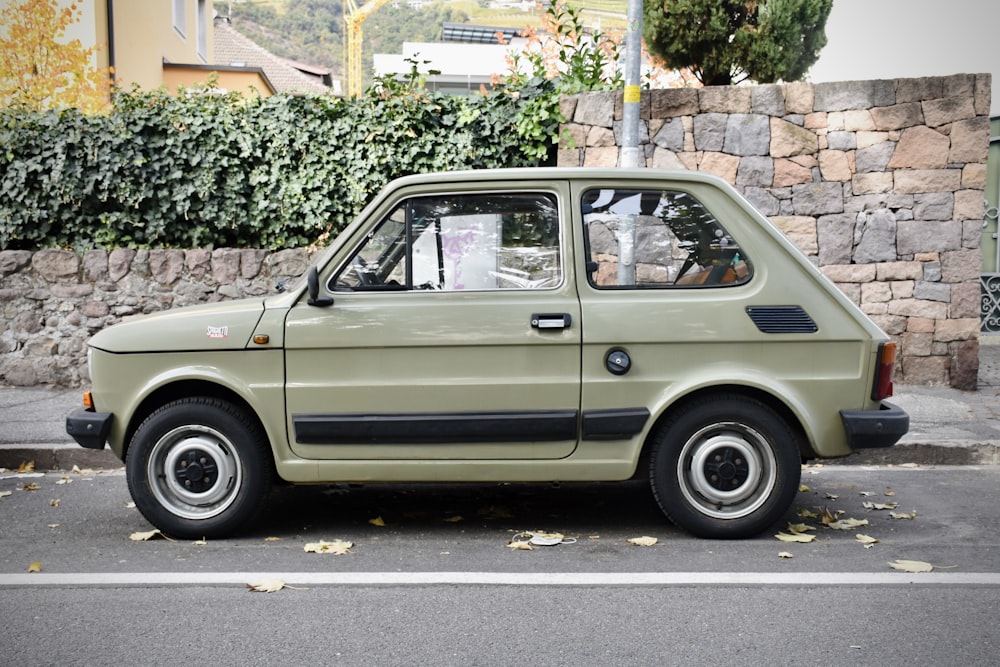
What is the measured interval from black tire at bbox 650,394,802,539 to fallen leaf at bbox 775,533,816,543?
6.4 inches

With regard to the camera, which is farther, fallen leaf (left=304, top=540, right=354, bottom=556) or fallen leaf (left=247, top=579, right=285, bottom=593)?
fallen leaf (left=304, top=540, right=354, bottom=556)

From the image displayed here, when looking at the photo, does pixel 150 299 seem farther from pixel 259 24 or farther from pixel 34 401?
pixel 259 24

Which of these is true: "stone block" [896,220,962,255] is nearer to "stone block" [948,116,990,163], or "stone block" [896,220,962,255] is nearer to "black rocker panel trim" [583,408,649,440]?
"stone block" [948,116,990,163]

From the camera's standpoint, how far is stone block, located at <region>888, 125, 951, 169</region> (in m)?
9.52

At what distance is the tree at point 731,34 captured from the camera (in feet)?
36.1

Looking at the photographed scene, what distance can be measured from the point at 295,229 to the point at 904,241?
20.4ft

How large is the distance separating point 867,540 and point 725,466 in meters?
0.88

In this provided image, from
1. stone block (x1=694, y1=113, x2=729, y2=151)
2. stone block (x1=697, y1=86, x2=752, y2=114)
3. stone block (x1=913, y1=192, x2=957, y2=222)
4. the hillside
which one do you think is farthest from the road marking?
the hillside

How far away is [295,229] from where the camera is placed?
34.1 ft

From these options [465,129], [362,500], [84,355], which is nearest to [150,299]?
[84,355]

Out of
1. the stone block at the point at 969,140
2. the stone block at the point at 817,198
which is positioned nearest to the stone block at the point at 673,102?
the stone block at the point at 817,198

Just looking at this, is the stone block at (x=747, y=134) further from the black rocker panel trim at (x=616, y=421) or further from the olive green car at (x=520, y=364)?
the black rocker panel trim at (x=616, y=421)

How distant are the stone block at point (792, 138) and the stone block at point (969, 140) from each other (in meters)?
1.28

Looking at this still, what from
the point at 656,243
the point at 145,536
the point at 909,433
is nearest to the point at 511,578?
the point at 656,243
